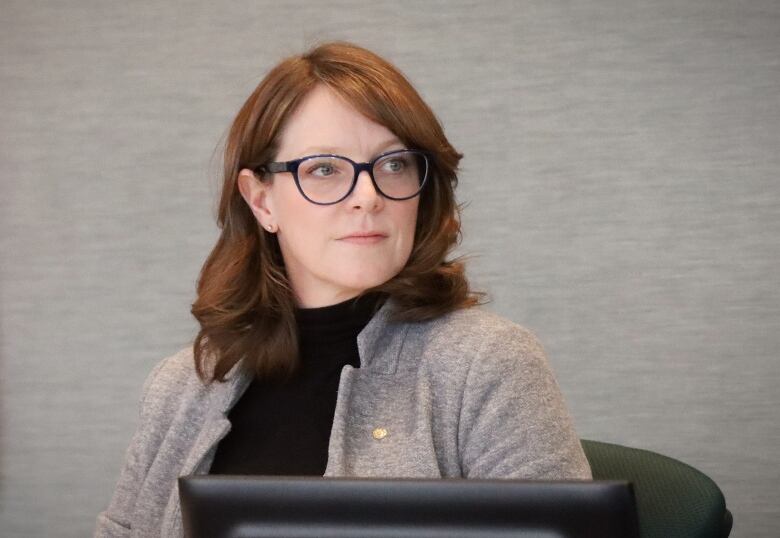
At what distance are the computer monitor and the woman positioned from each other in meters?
0.75

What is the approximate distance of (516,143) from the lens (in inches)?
119

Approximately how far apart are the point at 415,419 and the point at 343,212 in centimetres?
34

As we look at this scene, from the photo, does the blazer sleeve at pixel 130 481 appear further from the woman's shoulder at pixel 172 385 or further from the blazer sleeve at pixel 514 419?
the blazer sleeve at pixel 514 419

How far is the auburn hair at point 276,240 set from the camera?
1.65 metres

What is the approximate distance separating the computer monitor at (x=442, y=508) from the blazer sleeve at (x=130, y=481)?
3.59ft

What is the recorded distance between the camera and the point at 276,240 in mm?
1900

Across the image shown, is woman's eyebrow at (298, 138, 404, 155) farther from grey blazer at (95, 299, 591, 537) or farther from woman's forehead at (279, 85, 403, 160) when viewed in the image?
grey blazer at (95, 299, 591, 537)

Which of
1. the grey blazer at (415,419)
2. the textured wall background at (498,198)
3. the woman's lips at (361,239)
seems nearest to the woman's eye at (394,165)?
the woman's lips at (361,239)

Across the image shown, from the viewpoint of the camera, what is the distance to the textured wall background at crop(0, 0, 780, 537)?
116 inches

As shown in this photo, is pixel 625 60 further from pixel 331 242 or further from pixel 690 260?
pixel 331 242

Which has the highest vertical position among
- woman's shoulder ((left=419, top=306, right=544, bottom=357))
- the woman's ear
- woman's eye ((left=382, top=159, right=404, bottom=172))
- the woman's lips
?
woman's eye ((left=382, top=159, right=404, bottom=172))

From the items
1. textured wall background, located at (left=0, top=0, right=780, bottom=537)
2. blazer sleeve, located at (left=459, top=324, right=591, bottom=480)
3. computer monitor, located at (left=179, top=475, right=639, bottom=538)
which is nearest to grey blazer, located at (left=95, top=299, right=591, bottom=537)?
blazer sleeve, located at (left=459, top=324, right=591, bottom=480)

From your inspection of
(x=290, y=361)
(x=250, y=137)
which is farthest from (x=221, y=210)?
(x=290, y=361)

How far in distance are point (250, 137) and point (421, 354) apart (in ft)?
1.51
